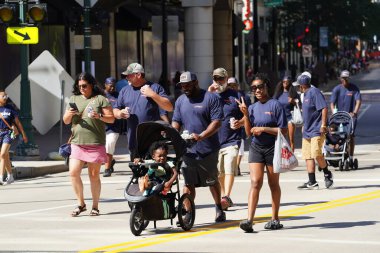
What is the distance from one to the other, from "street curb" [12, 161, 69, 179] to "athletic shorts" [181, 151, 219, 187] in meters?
9.41

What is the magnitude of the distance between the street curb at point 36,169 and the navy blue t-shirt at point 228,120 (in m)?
6.66

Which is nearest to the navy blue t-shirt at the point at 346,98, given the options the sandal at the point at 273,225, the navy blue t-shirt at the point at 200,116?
the navy blue t-shirt at the point at 200,116

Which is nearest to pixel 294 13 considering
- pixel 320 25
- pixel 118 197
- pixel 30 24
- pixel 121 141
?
pixel 320 25

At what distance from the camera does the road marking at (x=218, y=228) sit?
1301 centimetres

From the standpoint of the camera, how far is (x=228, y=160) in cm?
1683

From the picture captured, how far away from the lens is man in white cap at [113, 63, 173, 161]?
1562 cm

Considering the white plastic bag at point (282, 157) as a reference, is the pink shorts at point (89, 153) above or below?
below

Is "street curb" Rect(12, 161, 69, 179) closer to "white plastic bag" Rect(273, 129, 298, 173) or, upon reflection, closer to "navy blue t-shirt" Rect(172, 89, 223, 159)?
"navy blue t-shirt" Rect(172, 89, 223, 159)

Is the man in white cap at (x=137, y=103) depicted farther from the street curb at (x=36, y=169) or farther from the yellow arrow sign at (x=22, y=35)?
the yellow arrow sign at (x=22, y=35)

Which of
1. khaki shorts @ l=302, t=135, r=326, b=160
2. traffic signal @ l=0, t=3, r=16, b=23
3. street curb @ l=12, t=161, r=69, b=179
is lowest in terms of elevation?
street curb @ l=12, t=161, r=69, b=179

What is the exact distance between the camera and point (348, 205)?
16828 mm

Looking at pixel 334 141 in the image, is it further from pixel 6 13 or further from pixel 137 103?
pixel 137 103

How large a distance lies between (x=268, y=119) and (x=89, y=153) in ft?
9.46

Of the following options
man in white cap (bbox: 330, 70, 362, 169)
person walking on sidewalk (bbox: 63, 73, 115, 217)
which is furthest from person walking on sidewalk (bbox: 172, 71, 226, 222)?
man in white cap (bbox: 330, 70, 362, 169)
